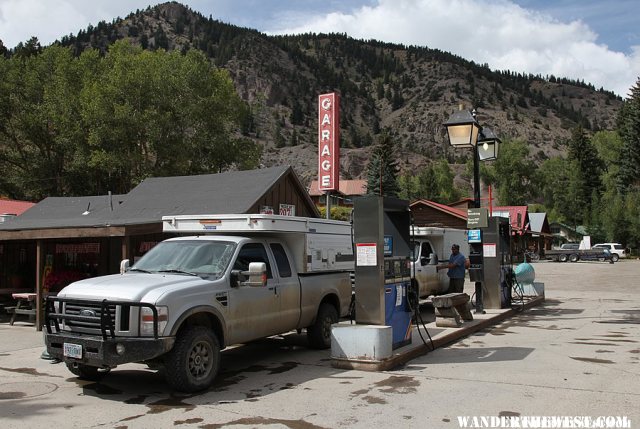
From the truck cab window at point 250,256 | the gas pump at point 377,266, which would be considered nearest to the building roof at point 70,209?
the truck cab window at point 250,256

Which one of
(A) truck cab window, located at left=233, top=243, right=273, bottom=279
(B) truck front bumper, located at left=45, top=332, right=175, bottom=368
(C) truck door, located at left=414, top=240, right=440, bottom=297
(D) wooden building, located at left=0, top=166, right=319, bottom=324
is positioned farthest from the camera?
(D) wooden building, located at left=0, top=166, right=319, bottom=324

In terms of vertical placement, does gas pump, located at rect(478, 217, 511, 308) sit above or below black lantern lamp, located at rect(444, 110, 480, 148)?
below

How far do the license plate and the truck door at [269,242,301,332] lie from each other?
9.88 feet

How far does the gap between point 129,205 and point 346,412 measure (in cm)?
1493

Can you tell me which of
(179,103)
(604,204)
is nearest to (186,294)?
(179,103)

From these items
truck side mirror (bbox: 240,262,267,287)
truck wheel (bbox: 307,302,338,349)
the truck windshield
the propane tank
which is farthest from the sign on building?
truck side mirror (bbox: 240,262,267,287)

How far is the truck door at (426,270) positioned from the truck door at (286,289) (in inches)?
260

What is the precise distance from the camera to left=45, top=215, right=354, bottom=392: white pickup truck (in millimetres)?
6789

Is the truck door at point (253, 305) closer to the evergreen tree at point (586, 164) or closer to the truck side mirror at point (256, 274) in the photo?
the truck side mirror at point (256, 274)

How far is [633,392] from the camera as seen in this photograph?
7008 millimetres

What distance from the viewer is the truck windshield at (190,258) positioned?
8023 mm

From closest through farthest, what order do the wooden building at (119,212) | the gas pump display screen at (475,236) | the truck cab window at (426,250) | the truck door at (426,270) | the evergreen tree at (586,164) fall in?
the gas pump display screen at (475,236) → the truck door at (426,270) → the truck cab window at (426,250) → the wooden building at (119,212) → the evergreen tree at (586,164)

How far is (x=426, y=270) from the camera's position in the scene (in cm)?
1582

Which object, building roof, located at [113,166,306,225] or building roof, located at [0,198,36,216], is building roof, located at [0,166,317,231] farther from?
building roof, located at [0,198,36,216]
